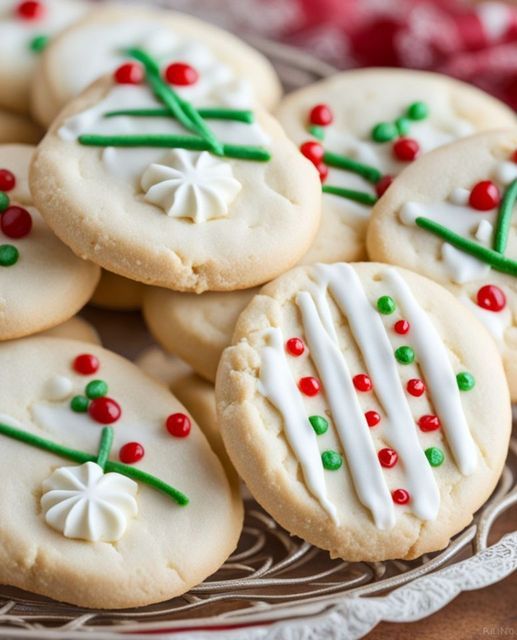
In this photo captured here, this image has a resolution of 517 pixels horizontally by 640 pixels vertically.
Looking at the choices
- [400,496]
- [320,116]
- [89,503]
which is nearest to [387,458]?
[400,496]

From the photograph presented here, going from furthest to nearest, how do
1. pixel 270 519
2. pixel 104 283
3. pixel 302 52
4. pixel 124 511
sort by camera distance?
pixel 302 52 < pixel 104 283 < pixel 270 519 < pixel 124 511

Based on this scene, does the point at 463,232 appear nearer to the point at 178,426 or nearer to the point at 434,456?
the point at 434,456

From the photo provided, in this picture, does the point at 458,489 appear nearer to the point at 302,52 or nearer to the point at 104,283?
the point at 104,283

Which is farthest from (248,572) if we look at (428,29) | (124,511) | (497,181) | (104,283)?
(428,29)

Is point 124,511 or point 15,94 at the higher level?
point 15,94

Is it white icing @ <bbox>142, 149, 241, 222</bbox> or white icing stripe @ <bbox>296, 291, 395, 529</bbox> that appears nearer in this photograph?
white icing stripe @ <bbox>296, 291, 395, 529</bbox>

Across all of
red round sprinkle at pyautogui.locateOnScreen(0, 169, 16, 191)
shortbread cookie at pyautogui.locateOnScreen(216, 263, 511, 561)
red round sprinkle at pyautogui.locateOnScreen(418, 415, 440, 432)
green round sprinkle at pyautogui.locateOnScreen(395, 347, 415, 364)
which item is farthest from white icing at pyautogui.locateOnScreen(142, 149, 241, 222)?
red round sprinkle at pyautogui.locateOnScreen(418, 415, 440, 432)

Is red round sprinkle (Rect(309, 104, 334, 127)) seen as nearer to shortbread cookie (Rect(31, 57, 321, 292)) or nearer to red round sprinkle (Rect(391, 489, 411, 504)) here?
shortbread cookie (Rect(31, 57, 321, 292))
